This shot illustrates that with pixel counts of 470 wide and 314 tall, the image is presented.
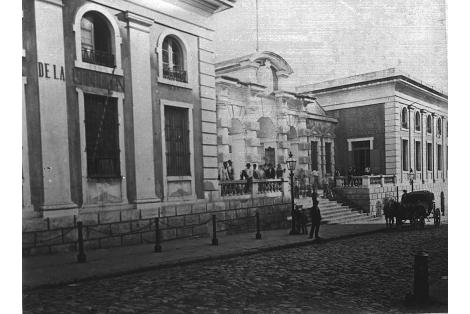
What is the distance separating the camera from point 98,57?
891 cm

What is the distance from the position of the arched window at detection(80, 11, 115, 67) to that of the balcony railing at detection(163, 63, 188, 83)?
1426 mm

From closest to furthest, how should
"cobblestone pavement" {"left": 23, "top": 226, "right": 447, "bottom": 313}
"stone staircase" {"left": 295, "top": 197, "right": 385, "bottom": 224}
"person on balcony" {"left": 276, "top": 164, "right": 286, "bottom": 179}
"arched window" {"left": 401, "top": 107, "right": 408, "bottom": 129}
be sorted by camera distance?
"cobblestone pavement" {"left": 23, "top": 226, "right": 447, "bottom": 313} → "arched window" {"left": 401, "top": 107, "right": 408, "bottom": 129} → "person on balcony" {"left": 276, "top": 164, "right": 286, "bottom": 179} → "stone staircase" {"left": 295, "top": 197, "right": 385, "bottom": 224}

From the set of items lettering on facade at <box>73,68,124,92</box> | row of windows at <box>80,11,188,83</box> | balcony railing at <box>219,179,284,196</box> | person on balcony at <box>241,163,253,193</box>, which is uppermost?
row of windows at <box>80,11,188,83</box>

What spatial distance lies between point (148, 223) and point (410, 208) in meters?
7.14

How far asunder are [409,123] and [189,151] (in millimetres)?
5953

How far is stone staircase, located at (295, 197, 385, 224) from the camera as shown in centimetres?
1190

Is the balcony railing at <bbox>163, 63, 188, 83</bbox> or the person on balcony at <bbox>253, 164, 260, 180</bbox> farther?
the person on balcony at <bbox>253, 164, 260, 180</bbox>

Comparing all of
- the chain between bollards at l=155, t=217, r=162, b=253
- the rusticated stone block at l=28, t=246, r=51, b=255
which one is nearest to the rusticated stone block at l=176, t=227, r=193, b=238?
the chain between bollards at l=155, t=217, r=162, b=253

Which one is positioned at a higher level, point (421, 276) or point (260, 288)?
point (421, 276)

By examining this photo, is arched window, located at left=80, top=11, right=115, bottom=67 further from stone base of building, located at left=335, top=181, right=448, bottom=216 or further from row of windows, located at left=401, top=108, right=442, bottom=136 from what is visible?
row of windows, located at left=401, top=108, right=442, bottom=136

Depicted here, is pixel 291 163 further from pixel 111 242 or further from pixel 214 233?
pixel 111 242

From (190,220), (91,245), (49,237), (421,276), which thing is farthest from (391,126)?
(49,237)

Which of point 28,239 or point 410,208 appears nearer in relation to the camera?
point 28,239

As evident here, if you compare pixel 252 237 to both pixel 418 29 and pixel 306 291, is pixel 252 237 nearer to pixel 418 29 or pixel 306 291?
pixel 306 291
